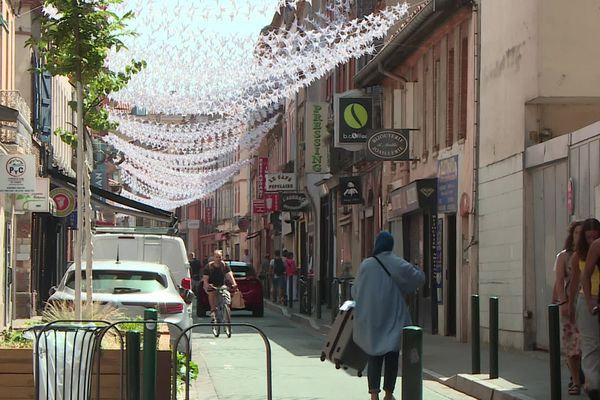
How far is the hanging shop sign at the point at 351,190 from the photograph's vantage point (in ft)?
120

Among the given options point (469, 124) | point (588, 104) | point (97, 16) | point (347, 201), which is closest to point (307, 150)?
point (347, 201)

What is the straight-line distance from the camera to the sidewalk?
45.1ft

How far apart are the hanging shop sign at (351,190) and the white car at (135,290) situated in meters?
19.7

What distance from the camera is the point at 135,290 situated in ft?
54.0

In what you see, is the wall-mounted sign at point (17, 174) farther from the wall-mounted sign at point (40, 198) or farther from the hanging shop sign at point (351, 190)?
the hanging shop sign at point (351, 190)

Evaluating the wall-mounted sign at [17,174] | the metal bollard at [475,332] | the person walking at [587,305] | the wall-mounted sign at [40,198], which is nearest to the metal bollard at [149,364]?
the person walking at [587,305]

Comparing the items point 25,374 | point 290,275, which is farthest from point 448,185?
point 290,275

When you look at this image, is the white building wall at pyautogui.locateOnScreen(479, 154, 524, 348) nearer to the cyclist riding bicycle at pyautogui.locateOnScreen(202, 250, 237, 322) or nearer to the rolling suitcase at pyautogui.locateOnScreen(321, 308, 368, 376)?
the cyclist riding bicycle at pyautogui.locateOnScreen(202, 250, 237, 322)

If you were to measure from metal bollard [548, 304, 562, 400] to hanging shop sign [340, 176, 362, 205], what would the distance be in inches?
959

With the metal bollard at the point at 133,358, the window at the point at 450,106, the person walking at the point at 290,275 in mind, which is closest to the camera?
the metal bollard at the point at 133,358

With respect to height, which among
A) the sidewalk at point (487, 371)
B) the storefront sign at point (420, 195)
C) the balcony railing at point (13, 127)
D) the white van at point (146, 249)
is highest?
the balcony railing at point (13, 127)

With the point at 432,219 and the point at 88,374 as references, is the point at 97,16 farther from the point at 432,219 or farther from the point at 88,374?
the point at 432,219

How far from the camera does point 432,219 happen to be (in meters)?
27.0

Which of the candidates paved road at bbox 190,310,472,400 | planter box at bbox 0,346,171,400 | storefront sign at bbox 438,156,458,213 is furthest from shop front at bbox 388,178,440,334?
planter box at bbox 0,346,171,400
